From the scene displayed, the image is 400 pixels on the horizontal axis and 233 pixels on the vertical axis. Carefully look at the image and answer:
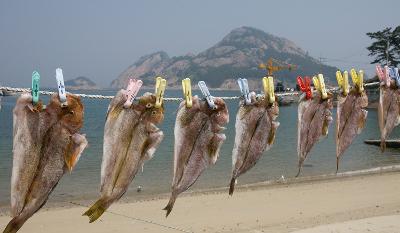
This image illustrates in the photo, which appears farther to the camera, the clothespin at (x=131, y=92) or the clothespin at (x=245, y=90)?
the clothespin at (x=245, y=90)

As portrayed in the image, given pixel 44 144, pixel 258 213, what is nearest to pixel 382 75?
pixel 44 144

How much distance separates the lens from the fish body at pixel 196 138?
5.05m

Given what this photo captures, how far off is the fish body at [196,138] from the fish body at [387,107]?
9.20 ft

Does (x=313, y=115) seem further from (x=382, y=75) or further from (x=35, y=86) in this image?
(x=35, y=86)

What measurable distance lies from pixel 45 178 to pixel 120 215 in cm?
1262

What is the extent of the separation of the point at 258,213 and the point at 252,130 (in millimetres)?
11820

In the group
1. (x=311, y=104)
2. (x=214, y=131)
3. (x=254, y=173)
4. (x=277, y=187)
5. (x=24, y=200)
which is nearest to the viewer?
(x=24, y=200)

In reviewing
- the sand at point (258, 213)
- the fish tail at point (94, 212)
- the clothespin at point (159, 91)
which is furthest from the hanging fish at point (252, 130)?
the sand at point (258, 213)

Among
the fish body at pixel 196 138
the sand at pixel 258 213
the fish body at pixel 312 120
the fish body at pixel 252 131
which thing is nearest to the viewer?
the fish body at pixel 196 138

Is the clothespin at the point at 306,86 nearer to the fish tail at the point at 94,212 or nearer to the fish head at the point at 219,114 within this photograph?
the fish head at the point at 219,114

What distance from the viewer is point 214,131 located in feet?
17.3

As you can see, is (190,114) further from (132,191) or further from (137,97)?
(132,191)

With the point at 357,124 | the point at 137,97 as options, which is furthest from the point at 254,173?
the point at 137,97

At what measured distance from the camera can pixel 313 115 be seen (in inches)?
242
